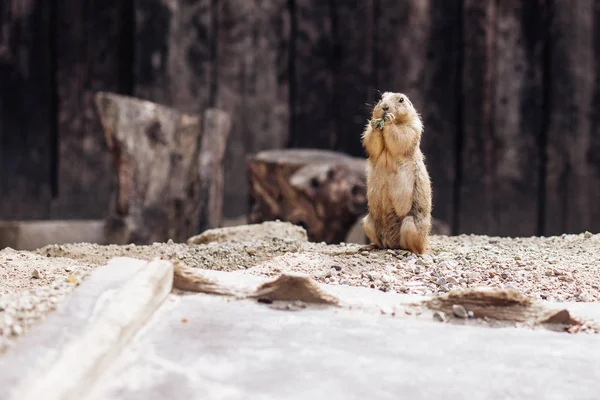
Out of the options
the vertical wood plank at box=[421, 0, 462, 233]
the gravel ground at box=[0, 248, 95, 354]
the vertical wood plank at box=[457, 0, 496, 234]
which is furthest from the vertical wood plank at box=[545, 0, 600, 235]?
the gravel ground at box=[0, 248, 95, 354]

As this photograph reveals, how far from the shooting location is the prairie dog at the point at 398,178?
100 inches

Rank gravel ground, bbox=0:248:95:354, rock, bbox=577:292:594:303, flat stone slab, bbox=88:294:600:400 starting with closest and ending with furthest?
flat stone slab, bbox=88:294:600:400
gravel ground, bbox=0:248:95:354
rock, bbox=577:292:594:303

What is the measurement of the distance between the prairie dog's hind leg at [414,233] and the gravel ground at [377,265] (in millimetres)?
51

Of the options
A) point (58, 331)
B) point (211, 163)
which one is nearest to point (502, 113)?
point (211, 163)

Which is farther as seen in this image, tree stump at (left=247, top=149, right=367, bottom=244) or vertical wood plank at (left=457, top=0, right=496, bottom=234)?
vertical wood plank at (left=457, top=0, right=496, bottom=234)

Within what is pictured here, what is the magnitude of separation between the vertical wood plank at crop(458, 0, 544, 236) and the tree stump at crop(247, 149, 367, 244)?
1.05 metres

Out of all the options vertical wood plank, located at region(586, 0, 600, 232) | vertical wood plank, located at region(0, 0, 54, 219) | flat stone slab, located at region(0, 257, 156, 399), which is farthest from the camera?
vertical wood plank, located at region(0, 0, 54, 219)

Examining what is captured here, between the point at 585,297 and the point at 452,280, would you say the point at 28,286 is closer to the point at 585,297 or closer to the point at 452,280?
the point at 452,280

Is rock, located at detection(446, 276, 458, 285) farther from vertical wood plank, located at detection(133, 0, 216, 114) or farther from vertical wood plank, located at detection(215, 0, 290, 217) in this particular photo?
vertical wood plank, located at detection(133, 0, 216, 114)

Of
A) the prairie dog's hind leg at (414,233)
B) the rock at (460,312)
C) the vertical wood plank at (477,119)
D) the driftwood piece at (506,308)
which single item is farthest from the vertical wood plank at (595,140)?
the rock at (460,312)

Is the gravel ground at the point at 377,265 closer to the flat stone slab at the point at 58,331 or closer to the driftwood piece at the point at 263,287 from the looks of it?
the flat stone slab at the point at 58,331

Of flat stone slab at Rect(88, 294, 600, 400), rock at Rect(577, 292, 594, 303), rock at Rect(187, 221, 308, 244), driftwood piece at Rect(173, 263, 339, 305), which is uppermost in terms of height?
driftwood piece at Rect(173, 263, 339, 305)

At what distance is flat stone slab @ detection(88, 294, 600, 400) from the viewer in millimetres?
1284

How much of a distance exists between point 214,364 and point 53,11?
4221 millimetres
